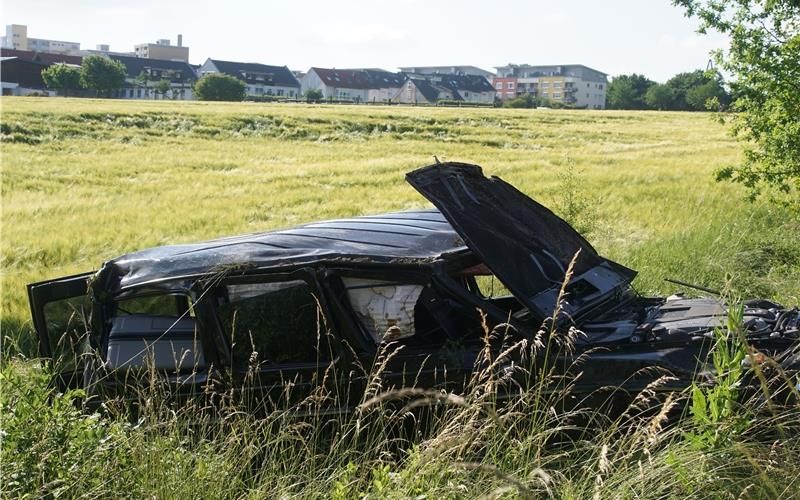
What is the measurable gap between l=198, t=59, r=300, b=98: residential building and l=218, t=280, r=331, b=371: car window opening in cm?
12003

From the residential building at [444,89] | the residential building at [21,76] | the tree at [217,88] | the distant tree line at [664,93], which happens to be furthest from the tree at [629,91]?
the residential building at [21,76]

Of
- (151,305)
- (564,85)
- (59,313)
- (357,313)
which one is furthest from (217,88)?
(564,85)

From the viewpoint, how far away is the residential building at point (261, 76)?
122625 mm

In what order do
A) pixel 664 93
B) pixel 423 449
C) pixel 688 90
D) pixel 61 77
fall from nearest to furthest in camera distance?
pixel 423 449 → pixel 61 77 → pixel 688 90 → pixel 664 93

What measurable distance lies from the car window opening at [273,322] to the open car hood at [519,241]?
924 millimetres

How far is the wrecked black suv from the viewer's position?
14.4 ft

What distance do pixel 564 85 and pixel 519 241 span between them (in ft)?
574

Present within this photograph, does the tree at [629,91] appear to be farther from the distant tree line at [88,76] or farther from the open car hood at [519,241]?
the open car hood at [519,241]

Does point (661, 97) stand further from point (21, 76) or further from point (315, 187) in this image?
point (315, 187)

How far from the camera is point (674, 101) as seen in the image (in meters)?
98.7

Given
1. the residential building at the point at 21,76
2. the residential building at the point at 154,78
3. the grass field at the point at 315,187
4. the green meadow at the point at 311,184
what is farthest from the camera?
the residential building at the point at 154,78

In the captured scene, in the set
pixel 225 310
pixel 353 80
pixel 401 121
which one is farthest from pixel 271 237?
pixel 353 80

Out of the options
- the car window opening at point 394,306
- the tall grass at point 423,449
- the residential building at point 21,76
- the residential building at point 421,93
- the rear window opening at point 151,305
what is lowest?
the tall grass at point 423,449

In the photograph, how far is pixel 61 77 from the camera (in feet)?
294
